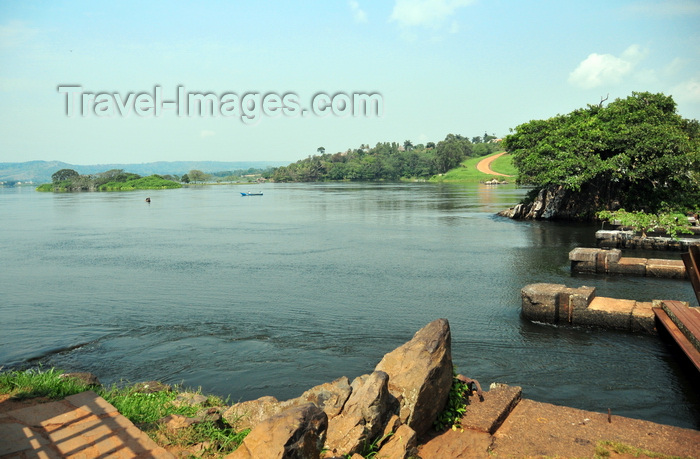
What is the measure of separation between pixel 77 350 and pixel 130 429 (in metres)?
7.35

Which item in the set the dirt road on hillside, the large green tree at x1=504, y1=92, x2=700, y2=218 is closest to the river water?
the large green tree at x1=504, y1=92, x2=700, y2=218

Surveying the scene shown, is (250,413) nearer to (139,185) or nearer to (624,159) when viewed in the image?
(624,159)

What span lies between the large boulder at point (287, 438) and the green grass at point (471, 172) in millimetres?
119643

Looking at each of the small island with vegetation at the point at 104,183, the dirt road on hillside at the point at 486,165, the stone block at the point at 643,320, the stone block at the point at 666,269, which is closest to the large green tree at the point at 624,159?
the stone block at the point at 666,269

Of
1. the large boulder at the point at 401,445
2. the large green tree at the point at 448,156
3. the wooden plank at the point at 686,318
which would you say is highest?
the large green tree at the point at 448,156

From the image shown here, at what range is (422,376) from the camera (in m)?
6.64

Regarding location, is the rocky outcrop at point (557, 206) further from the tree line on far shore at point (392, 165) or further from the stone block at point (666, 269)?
the tree line on far shore at point (392, 165)

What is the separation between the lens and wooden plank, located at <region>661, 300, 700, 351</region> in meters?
9.89

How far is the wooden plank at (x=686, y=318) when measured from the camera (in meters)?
9.89

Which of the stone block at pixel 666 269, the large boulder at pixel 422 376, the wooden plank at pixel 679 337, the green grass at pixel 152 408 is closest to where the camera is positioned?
the green grass at pixel 152 408

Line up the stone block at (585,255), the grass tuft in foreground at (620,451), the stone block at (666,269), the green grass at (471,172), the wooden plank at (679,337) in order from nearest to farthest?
the grass tuft in foreground at (620,451) < the wooden plank at (679,337) < the stone block at (666,269) < the stone block at (585,255) < the green grass at (471,172)

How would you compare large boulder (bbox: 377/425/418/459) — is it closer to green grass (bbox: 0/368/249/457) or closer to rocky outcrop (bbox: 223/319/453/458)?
rocky outcrop (bbox: 223/319/453/458)

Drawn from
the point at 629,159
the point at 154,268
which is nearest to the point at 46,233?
the point at 154,268

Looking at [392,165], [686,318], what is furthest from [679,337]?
[392,165]
